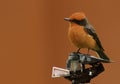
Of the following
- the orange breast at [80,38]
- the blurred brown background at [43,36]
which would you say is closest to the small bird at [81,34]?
the orange breast at [80,38]

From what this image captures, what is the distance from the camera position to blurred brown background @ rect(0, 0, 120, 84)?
10.5ft

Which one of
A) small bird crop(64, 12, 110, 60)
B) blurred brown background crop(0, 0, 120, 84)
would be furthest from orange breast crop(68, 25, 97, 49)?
blurred brown background crop(0, 0, 120, 84)

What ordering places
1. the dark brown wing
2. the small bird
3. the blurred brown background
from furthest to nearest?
the blurred brown background
the dark brown wing
the small bird

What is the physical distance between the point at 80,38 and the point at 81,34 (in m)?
0.04

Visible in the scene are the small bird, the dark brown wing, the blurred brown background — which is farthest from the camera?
the blurred brown background

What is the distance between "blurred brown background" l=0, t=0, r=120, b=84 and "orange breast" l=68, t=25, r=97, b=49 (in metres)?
1.28

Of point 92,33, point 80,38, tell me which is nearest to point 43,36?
point 92,33

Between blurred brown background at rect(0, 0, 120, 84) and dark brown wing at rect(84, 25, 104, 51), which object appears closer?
dark brown wing at rect(84, 25, 104, 51)

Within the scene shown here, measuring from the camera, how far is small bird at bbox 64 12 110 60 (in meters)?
1.83

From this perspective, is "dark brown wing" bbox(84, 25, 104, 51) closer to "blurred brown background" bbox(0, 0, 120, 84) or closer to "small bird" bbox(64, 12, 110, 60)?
"small bird" bbox(64, 12, 110, 60)

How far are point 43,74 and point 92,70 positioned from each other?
188cm

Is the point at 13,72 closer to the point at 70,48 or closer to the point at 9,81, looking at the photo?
the point at 9,81

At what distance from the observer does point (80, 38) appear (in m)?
1.89

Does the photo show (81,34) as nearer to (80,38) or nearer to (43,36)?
(80,38)
